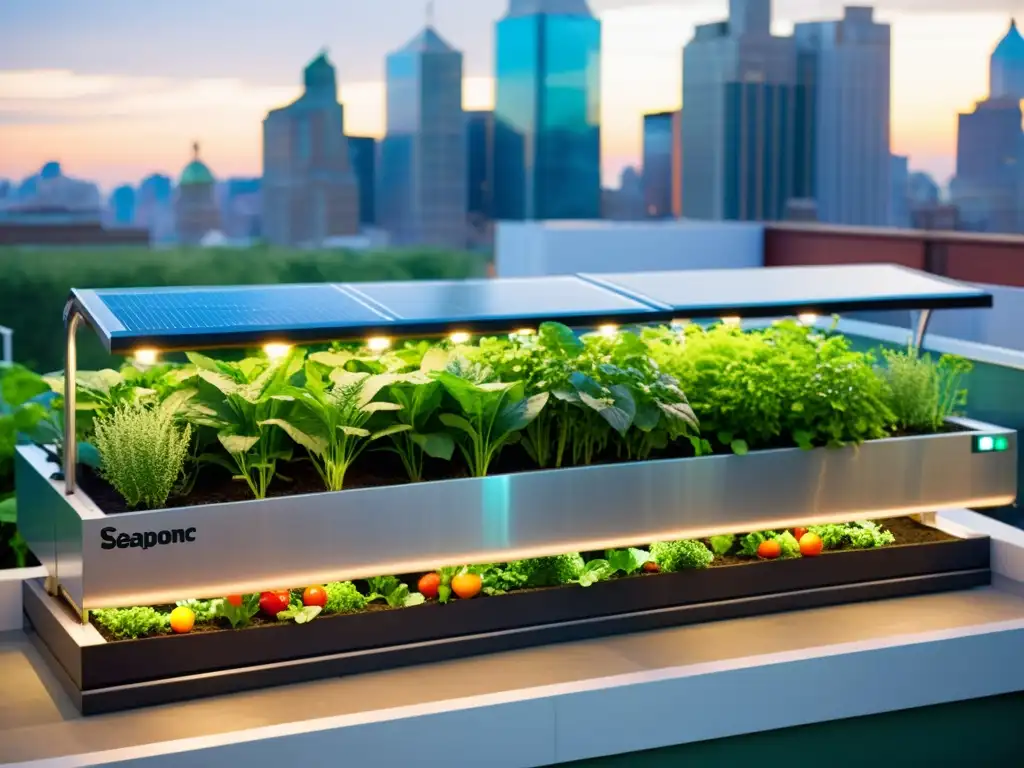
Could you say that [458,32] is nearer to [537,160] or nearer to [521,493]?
[537,160]

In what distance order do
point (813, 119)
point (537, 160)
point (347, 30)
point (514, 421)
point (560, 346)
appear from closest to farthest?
point (514, 421), point (560, 346), point (813, 119), point (537, 160), point (347, 30)

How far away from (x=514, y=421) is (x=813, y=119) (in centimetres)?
1025

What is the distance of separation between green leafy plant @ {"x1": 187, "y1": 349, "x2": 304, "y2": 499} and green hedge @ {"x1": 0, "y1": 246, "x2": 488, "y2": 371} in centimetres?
1106

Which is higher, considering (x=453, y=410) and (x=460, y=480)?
(x=453, y=410)

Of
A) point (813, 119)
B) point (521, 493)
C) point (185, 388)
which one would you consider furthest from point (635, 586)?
point (813, 119)

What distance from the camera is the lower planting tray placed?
125 inches

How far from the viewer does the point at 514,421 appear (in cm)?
348

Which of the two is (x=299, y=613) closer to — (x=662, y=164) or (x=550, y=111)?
(x=662, y=164)

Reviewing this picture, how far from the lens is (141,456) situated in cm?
318

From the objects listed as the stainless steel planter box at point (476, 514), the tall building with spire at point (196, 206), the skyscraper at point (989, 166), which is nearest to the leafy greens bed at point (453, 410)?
the stainless steel planter box at point (476, 514)

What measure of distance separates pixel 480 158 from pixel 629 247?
9.82 meters

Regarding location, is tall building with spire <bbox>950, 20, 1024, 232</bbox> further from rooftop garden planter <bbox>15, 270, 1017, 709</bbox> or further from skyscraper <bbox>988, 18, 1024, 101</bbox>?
rooftop garden planter <bbox>15, 270, 1017, 709</bbox>

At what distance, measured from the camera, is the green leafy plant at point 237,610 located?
331 centimetres

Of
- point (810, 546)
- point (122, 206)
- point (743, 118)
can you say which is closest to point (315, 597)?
point (810, 546)
